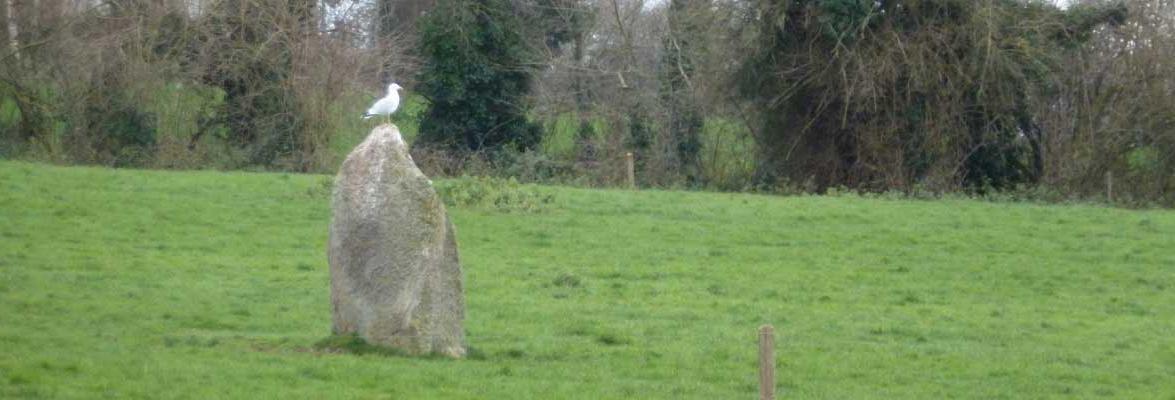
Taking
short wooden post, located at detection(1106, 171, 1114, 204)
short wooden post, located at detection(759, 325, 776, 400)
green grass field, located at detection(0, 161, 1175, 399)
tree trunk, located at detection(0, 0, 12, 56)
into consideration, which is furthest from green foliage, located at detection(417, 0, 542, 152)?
short wooden post, located at detection(759, 325, 776, 400)

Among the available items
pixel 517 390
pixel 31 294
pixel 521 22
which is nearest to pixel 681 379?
pixel 517 390

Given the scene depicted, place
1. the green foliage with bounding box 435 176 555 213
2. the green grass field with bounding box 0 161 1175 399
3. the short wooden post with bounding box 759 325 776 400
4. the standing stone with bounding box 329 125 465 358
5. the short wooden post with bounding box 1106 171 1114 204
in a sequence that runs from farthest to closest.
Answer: the short wooden post with bounding box 1106 171 1114 204, the green foliage with bounding box 435 176 555 213, the standing stone with bounding box 329 125 465 358, the green grass field with bounding box 0 161 1175 399, the short wooden post with bounding box 759 325 776 400

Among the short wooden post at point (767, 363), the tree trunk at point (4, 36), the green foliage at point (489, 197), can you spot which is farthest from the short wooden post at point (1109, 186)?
the short wooden post at point (767, 363)

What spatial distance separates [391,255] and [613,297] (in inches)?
222

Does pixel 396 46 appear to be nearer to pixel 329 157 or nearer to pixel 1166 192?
pixel 329 157

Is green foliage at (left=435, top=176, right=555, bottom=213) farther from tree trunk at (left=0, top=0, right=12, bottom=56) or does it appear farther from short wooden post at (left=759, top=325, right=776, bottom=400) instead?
short wooden post at (left=759, top=325, right=776, bottom=400)

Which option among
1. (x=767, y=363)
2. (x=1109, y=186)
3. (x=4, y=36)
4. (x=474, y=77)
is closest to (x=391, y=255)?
(x=767, y=363)

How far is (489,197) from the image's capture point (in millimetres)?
25344

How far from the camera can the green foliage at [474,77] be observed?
42688mm

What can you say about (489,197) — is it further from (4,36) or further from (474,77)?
(474,77)

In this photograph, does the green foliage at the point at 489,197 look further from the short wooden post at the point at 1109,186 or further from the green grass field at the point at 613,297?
the short wooden post at the point at 1109,186

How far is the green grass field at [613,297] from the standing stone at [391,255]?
319mm

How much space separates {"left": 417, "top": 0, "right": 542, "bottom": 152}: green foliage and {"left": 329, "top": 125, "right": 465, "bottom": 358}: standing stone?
3021cm

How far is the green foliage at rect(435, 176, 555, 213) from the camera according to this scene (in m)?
25.2
